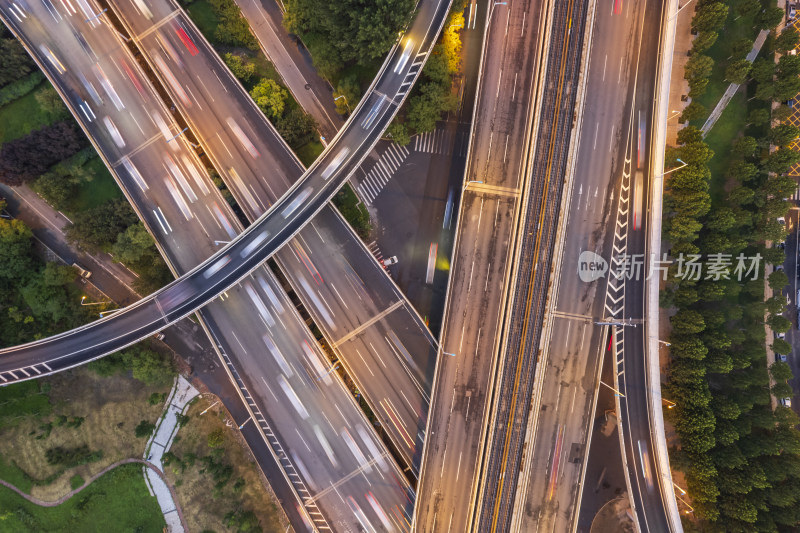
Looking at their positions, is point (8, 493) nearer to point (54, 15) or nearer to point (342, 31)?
point (54, 15)

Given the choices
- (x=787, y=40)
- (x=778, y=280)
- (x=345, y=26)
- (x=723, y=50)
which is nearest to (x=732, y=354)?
(x=778, y=280)

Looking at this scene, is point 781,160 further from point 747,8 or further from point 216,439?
point 216,439

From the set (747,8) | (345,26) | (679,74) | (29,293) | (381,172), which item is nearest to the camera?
(345,26)

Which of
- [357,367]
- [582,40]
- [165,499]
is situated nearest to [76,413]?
[165,499]

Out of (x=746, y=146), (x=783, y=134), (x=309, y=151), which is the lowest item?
(x=309, y=151)

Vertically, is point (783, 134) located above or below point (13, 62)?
above

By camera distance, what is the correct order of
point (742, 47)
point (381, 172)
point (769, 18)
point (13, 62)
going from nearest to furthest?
1. point (769, 18)
2. point (742, 47)
3. point (13, 62)
4. point (381, 172)

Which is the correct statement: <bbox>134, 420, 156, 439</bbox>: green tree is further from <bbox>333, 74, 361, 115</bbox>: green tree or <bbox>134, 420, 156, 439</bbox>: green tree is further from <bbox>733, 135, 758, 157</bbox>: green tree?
<bbox>733, 135, 758, 157</bbox>: green tree

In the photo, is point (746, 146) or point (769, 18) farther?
point (746, 146)
